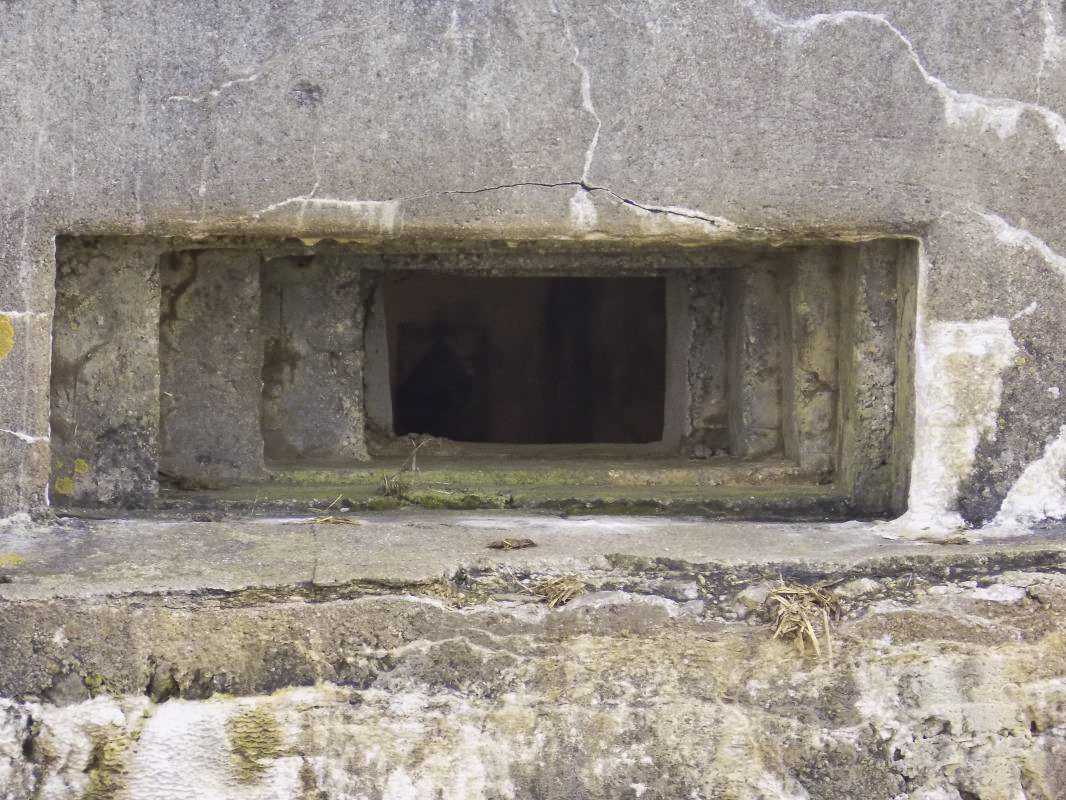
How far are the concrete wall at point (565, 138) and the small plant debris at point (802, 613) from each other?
458 mm

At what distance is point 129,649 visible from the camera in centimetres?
198

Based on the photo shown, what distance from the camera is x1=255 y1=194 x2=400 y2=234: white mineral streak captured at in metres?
2.14

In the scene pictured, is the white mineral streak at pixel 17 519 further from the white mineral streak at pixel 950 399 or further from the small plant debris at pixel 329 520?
the white mineral streak at pixel 950 399

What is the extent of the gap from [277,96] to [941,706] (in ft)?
5.54

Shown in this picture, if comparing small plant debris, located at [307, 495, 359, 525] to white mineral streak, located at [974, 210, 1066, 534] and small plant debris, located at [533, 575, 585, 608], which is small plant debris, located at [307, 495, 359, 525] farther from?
white mineral streak, located at [974, 210, 1066, 534]

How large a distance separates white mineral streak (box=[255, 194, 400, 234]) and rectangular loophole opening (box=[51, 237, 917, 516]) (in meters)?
0.24

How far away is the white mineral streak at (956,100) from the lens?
214 cm

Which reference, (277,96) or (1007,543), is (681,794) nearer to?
(1007,543)

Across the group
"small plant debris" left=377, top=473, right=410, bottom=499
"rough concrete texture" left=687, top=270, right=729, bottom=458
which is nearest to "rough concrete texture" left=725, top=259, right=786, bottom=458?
"rough concrete texture" left=687, top=270, right=729, bottom=458

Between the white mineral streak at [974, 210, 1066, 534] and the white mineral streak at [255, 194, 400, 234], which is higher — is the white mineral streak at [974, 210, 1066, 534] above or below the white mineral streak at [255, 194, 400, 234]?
below

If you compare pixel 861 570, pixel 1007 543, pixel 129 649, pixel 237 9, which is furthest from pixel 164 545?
pixel 1007 543

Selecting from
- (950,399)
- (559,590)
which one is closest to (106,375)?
(559,590)

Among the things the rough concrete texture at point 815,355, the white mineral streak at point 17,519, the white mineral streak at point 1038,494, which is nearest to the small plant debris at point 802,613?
the white mineral streak at point 1038,494

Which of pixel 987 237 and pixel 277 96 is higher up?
pixel 277 96
